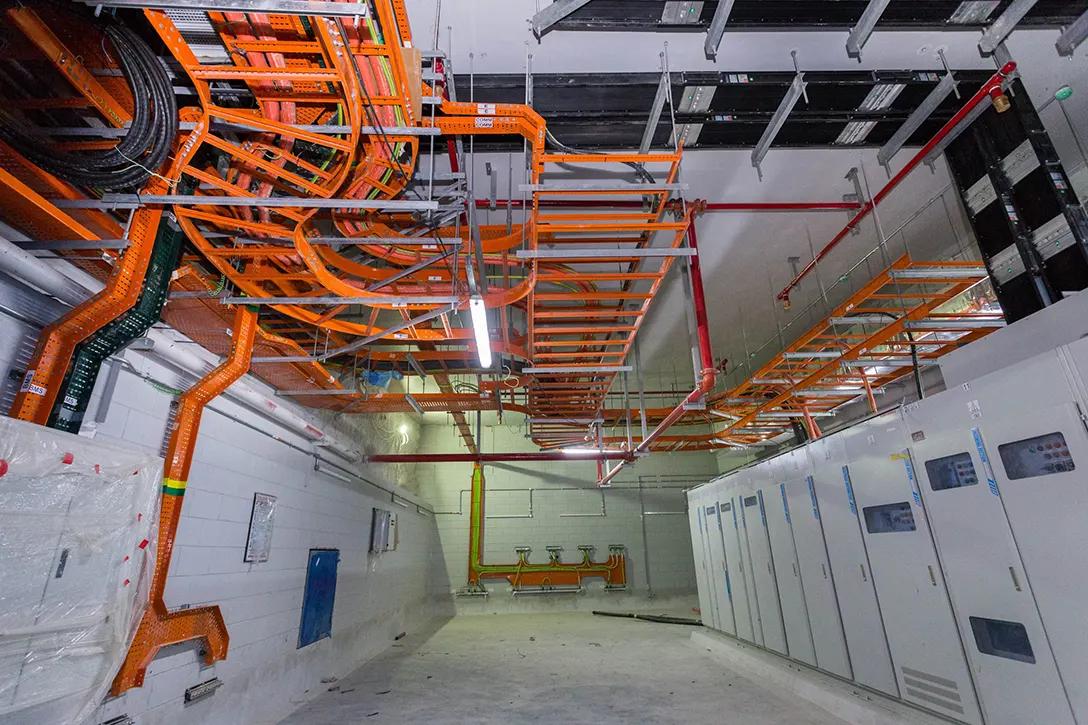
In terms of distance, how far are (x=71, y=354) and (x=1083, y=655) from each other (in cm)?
535

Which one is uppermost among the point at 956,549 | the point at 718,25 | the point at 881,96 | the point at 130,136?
the point at 881,96

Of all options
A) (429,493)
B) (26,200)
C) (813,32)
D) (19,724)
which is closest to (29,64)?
(26,200)

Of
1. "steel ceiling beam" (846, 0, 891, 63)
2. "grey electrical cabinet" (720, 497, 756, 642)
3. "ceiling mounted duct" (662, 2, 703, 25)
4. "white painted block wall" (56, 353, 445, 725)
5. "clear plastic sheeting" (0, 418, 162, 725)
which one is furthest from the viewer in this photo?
"grey electrical cabinet" (720, 497, 756, 642)

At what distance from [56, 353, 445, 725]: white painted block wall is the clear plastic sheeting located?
747 millimetres

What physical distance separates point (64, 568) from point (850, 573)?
5.23 m

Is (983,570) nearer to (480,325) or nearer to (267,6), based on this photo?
(480,325)

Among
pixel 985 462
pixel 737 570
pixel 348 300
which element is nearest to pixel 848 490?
pixel 985 462

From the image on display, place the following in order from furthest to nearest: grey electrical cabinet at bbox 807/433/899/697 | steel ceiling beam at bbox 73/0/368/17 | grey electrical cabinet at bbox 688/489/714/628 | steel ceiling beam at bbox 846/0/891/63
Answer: grey electrical cabinet at bbox 688/489/714/628 < grey electrical cabinet at bbox 807/433/899/697 < steel ceiling beam at bbox 846/0/891/63 < steel ceiling beam at bbox 73/0/368/17

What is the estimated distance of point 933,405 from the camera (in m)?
3.31

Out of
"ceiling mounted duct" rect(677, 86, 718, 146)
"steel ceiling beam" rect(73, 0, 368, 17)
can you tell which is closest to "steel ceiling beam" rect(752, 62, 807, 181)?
"ceiling mounted duct" rect(677, 86, 718, 146)

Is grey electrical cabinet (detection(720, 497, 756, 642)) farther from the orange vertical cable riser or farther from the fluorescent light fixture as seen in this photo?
the orange vertical cable riser

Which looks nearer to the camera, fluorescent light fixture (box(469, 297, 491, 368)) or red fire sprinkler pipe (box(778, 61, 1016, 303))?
fluorescent light fixture (box(469, 297, 491, 368))

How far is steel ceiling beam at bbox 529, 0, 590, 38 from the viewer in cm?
235

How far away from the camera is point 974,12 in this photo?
8.95 ft
